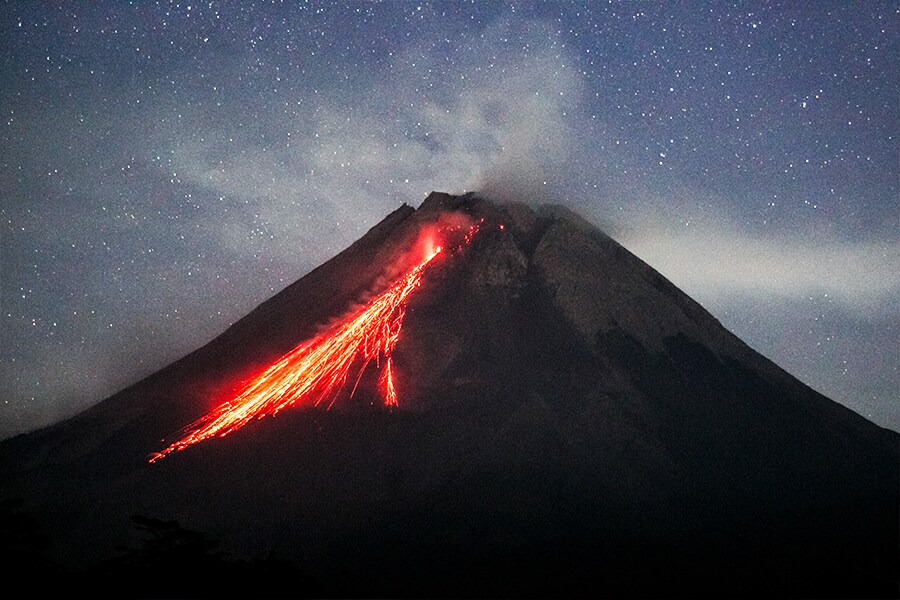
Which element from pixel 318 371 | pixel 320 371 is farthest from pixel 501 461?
pixel 318 371

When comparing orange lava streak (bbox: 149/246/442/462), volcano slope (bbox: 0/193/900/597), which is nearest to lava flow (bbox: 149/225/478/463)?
orange lava streak (bbox: 149/246/442/462)

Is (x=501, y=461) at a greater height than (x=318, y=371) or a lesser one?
lesser

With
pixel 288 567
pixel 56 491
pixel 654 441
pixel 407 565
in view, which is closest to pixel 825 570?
pixel 654 441

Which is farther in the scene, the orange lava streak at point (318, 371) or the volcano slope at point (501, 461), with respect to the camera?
the orange lava streak at point (318, 371)

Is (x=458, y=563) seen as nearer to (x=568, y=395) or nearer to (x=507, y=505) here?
(x=507, y=505)

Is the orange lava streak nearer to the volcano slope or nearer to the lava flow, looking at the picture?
the lava flow

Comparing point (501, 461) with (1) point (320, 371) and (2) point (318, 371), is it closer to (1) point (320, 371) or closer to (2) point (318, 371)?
(1) point (320, 371)

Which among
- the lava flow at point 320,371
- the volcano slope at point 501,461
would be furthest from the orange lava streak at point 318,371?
the volcano slope at point 501,461

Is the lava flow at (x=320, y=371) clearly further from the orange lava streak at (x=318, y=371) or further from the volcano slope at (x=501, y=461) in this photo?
the volcano slope at (x=501, y=461)
